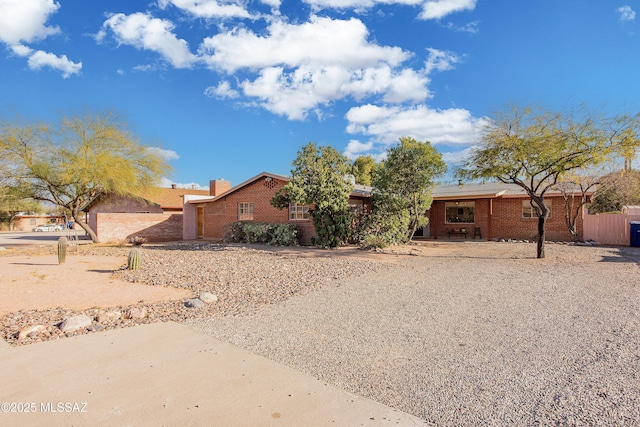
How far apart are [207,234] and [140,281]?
15.7 meters

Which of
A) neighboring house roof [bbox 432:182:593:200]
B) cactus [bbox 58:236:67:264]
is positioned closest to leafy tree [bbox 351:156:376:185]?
neighboring house roof [bbox 432:182:593:200]

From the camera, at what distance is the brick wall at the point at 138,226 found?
23.6m

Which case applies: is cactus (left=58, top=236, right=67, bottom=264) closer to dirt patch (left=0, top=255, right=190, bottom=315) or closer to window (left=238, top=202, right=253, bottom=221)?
dirt patch (left=0, top=255, right=190, bottom=315)

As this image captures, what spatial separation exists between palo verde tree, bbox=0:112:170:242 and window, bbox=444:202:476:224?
61.8 feet

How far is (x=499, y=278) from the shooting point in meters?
9.80

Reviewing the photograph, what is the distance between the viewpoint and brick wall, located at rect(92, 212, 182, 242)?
2358cm

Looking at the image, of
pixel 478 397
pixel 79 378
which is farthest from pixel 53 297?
pixel 478 397

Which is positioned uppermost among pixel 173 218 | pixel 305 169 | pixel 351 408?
pixel 305 169

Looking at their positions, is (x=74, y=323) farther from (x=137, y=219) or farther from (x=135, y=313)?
(x=137, y=219)

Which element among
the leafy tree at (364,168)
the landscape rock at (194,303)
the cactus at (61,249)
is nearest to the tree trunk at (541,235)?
the landscape rock at (194,303)

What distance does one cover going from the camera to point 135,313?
6504 millimetres

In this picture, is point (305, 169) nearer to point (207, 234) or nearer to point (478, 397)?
point (207, 234)

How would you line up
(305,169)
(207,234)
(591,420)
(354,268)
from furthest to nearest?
(207,234) → (305,169) → (354,268) → (591,420)

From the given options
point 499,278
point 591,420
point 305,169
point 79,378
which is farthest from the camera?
point 305,169
